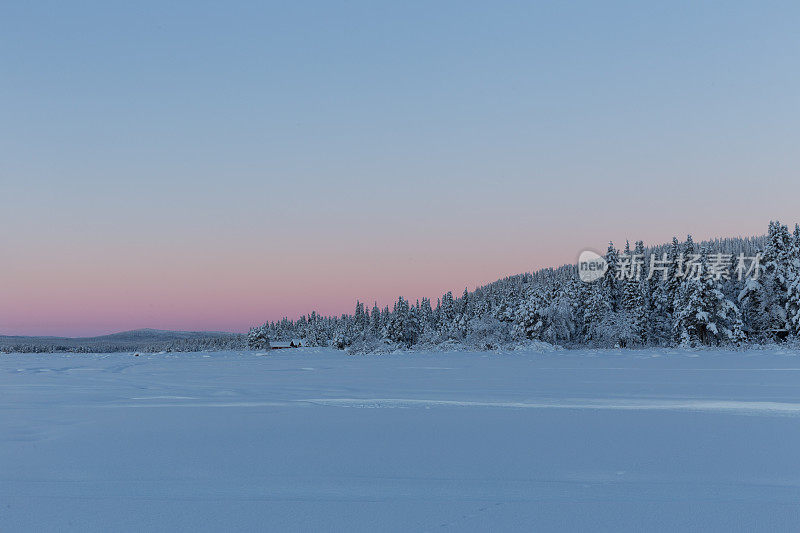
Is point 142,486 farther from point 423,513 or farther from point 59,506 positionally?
point 423,513

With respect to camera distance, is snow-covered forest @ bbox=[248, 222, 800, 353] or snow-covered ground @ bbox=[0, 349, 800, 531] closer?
snow-covered ground @ bbox=[0, 349, 800, 531]

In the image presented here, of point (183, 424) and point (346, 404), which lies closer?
point (183, 424)

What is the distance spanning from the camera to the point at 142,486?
4914 mm

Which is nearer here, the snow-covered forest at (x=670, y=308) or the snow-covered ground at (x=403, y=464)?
the snow-covered ground at (x=403, y=464)

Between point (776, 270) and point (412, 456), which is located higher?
point (776, 270)

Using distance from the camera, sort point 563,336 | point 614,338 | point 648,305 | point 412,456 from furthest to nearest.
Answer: point 648,305, point 563,336, point 614,338, point 412,456

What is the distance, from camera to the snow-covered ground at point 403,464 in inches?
161

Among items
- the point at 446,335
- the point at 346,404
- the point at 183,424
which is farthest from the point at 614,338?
the point at 183,424

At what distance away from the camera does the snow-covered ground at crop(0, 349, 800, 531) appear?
13.4 feet

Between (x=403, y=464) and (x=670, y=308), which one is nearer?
(x=403, y=464)

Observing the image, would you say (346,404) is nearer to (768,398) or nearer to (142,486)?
(142,486)

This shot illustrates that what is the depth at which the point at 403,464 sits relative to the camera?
566 cm

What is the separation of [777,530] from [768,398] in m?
8.79

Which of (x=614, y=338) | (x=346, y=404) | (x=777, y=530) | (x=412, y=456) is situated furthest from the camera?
(x=614, y=338)
